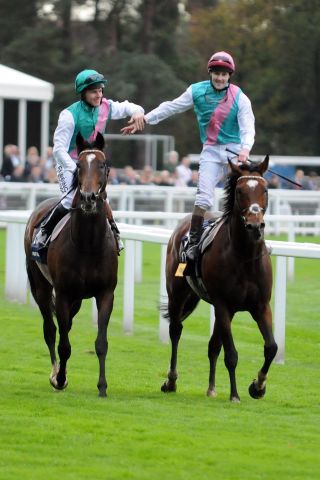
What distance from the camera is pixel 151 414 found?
8445mm

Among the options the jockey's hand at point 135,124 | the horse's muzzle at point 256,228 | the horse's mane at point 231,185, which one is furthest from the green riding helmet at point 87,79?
the horse's muzzle at point 256,228

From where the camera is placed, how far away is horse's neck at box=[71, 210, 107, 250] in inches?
371

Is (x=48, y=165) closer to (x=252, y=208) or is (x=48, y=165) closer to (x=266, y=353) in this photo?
(x=266, y=353)

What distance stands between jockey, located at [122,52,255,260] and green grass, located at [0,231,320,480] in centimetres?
124

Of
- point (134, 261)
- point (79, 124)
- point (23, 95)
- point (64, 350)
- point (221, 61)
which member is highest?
point (23, 95)

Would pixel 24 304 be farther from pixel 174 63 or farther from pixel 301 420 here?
pixel 174 63

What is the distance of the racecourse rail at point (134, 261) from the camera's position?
1088 centimetres

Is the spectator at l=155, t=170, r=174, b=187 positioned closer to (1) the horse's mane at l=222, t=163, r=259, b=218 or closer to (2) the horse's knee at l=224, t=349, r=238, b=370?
(1) the horse's mane at l=222, t=163, r=259, b=218

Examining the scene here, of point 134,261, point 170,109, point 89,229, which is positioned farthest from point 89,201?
point 134,261

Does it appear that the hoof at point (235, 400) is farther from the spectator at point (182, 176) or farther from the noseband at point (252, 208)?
the spectator at point (182, 176)

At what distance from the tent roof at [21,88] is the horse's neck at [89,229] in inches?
891

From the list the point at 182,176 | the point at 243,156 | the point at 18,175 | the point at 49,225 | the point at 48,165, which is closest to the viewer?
the point at 243,156

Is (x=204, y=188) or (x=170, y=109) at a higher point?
(x=170, y=109)

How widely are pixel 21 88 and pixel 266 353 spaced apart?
23884 millimetres
